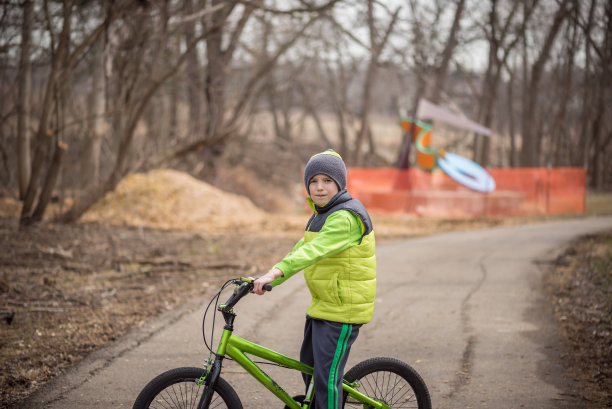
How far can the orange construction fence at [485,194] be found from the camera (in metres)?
18.7

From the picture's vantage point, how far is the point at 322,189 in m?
3.12

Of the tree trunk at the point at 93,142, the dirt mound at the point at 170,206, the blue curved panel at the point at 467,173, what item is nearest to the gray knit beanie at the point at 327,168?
the dirt mound at the point at 170,206

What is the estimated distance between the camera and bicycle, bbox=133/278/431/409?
291cm

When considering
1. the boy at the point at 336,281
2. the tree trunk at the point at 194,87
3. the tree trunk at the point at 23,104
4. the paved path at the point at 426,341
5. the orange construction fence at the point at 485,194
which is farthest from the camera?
the orange construction fence at the point at 485,194

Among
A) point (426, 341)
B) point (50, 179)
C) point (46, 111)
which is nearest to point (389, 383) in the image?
point (426, 341)

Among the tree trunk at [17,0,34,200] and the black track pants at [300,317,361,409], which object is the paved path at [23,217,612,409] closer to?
the black track pants at [300,317,361,409]

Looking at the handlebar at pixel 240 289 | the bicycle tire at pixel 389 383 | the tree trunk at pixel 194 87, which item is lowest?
the bicycle tire at pixel 389 383

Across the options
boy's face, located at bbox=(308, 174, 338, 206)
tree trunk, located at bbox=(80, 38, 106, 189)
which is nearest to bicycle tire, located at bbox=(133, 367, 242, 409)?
boy's face, located at bbox=(308, 174, 338, 206)

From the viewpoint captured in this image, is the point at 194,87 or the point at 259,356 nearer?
the point at 259,356

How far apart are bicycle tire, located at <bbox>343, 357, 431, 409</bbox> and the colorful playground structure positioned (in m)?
15.9

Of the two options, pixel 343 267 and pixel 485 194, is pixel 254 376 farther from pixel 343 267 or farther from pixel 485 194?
pixel 485 194

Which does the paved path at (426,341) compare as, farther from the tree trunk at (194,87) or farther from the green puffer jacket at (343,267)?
the tree trunk at (194,87)

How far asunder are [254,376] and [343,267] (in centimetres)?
72

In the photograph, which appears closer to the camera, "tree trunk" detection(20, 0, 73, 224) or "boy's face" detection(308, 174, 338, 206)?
"boy's face" detection(308, 174, 338, 206)
